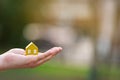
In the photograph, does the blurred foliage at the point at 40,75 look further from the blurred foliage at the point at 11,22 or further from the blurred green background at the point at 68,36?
the blurred foliage at the point at 11,22

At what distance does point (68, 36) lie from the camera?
97.0 ft

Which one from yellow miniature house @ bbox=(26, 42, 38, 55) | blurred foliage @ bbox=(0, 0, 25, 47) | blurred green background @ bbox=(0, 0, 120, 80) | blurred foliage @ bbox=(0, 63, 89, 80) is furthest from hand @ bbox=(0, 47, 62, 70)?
blurred foliage @ bbox=(0, 0, 25, 47)

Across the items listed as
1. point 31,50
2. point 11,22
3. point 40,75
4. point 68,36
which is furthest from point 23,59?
point 68,36

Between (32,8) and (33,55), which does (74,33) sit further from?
(33,55)

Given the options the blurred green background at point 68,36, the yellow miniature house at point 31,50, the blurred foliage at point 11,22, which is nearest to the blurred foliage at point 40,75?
the blurred green background at point 68,36

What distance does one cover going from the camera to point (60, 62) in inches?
677

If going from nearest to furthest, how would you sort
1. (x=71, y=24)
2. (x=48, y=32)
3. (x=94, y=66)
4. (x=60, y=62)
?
(x=94, y=66) → (x=60, y=62) → (x=48, y=32) → (x=71, y=24)

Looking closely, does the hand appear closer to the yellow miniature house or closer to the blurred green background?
the yellow miniature house

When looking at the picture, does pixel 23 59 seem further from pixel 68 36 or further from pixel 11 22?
pixel 68 36

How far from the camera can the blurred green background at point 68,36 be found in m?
12.1

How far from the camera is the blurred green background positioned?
39.7 feet

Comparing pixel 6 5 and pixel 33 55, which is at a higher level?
pixel 6 5

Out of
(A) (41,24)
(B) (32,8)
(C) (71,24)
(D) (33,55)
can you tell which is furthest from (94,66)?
(C) (71,24)

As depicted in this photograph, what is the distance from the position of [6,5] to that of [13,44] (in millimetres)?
1494
